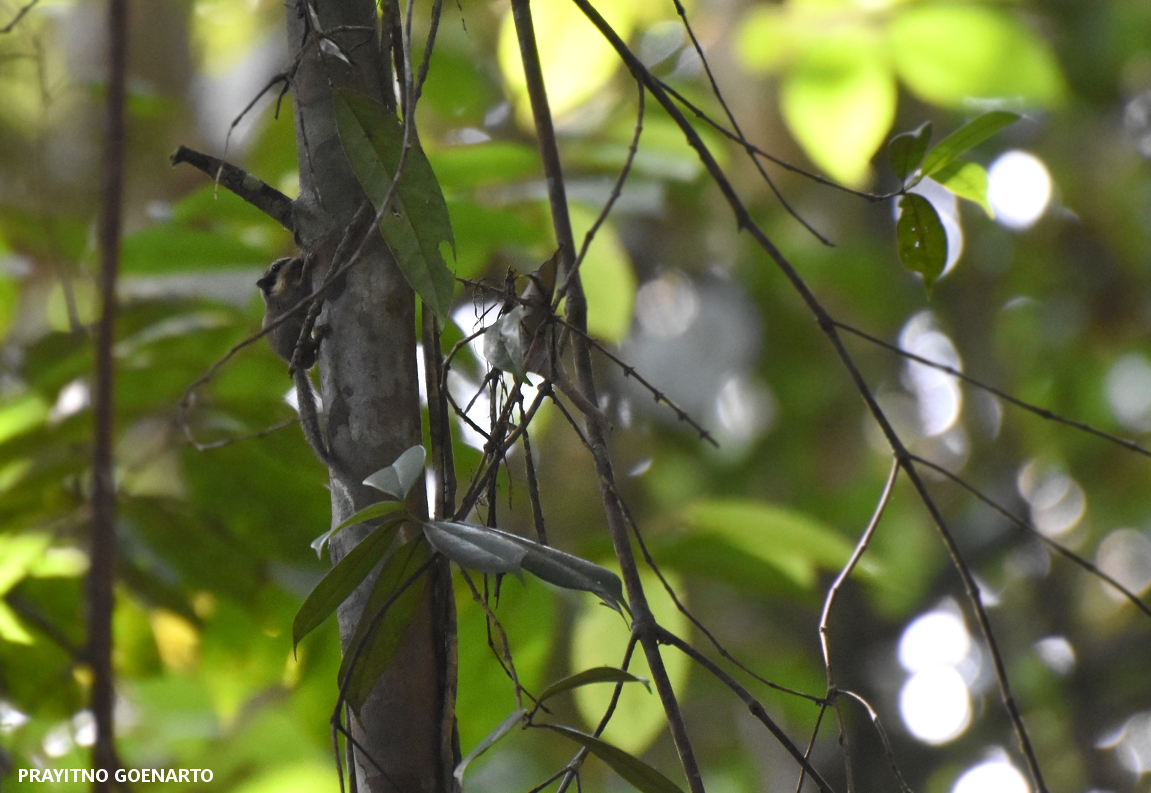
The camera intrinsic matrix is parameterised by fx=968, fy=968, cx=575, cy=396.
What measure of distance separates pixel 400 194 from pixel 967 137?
0.27 meters

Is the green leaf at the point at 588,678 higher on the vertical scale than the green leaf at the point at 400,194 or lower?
lower

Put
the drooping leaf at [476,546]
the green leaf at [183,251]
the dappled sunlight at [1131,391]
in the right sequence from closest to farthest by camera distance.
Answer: the drooping leaf at [476,546] < the green leaf at [183,251] < the dappled sunlight at [1131,391]

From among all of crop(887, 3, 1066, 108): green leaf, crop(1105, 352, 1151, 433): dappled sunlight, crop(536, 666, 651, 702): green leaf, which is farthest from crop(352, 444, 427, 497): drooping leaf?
crop(1105, 352, 1151, 433): dappled sunlight

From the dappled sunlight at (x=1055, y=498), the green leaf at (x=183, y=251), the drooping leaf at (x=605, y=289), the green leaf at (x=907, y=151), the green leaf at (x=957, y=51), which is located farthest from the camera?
the dappled sunlight at (x=1055, y=498)

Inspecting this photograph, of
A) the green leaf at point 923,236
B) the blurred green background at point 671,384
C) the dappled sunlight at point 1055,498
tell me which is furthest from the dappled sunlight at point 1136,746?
the green leaf at point 923,236

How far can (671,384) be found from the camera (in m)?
1.29

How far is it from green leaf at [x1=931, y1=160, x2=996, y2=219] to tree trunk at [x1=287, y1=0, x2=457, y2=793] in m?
0.27

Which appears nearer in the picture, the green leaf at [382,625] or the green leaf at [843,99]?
the green leaf at [382,625]

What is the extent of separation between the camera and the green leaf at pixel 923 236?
0.48m

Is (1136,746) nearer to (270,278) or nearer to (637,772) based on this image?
(637,772)

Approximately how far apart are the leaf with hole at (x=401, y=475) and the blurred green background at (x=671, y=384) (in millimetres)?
187

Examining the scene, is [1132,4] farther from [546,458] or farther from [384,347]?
[384,347]

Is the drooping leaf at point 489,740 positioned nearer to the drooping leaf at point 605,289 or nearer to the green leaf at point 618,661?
the green leaf at point 618,661

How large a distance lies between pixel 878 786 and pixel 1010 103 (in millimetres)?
1056
